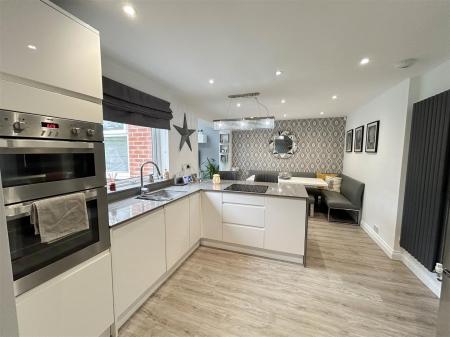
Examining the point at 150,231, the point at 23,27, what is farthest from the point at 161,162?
the point at 23,27

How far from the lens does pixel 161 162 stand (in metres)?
3.02

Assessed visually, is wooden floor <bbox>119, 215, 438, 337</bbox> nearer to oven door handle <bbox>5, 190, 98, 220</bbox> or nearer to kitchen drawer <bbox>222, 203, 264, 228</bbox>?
A: kitchen drawer <bbox>222, 203, 264, 228</bbox>

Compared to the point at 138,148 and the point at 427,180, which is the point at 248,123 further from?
the point at 427,180

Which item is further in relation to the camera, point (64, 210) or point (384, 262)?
point (384, 262)

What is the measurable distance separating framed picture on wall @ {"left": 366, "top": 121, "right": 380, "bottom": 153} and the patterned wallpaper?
2076 mm

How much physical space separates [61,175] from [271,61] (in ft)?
6.72

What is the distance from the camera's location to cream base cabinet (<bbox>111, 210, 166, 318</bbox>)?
1478 millimetres

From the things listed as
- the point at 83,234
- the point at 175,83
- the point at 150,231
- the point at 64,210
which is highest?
the point at 175,83

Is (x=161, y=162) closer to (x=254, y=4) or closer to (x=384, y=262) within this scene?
(x=254, y=4)

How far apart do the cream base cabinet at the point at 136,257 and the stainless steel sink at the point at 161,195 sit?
1.10 ft

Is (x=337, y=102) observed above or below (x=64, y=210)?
above

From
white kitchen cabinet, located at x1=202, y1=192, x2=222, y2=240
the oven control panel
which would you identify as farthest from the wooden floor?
the oven control panel

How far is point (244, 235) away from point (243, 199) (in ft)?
1.64

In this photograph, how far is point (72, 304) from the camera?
1158mm
